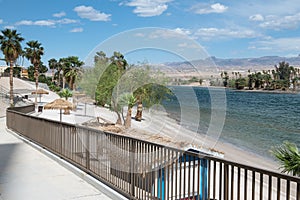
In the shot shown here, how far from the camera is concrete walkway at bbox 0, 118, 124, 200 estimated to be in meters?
4.96

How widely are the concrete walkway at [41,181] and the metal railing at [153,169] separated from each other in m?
0.24

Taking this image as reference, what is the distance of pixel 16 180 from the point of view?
5.84m

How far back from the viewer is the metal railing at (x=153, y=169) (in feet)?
10.2

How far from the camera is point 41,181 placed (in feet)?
19.0

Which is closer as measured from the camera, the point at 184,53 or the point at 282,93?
the point at 184,53

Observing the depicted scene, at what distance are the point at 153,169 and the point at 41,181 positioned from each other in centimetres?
261

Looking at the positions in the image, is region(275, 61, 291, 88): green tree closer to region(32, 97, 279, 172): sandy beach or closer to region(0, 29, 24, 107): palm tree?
region(32, 97, 279, 172): sandy beach

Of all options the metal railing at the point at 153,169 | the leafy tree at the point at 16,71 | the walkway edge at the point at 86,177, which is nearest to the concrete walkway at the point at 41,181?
the walkway edge at the point at 86,177

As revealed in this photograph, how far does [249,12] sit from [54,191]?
12574 centimetres

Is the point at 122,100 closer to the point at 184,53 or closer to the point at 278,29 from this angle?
the point at 184,53

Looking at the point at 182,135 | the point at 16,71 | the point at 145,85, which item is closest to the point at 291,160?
the point at 145,85

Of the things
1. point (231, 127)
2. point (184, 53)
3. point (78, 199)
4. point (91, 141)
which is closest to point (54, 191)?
point (78, 199)

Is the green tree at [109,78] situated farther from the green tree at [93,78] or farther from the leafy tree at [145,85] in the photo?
the leafy tree at [145,85]

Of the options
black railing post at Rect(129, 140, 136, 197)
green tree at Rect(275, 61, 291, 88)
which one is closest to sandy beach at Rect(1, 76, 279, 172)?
black railing post at Rect(129, 140, 136, 197)
